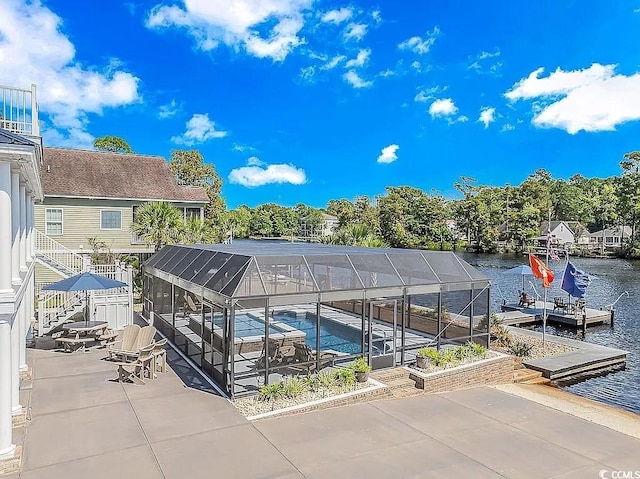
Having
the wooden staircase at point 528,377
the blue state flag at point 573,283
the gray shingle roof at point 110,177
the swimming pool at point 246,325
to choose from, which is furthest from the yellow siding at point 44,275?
the blue state flag at point 573,283

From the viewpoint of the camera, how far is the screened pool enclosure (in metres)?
9.16

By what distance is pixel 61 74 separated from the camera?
111 feet

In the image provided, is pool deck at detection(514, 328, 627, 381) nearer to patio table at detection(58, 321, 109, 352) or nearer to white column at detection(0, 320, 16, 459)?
patio table at detection(58, 321, 109, 352)

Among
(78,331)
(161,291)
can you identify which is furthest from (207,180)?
(78,331)

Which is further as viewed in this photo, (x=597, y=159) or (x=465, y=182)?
(x=597, y=159)

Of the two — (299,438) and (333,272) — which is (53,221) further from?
(299,438)

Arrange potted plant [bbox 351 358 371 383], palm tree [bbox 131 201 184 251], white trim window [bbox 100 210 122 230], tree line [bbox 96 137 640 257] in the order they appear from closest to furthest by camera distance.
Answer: potted plant [bbox 351 358 371 383]
palm tree [bbox 131 201 184 251]
white trim window [bbox 100 210 122 230]
tree line [bbox 96 137 640 257]

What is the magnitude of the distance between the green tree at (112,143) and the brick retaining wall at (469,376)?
130 ft

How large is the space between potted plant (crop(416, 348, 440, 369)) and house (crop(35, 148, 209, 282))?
1520 cm

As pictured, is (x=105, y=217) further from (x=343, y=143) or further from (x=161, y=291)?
(x=343, y=143)

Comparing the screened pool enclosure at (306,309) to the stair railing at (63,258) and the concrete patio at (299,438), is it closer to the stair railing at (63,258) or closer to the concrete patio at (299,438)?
the concrete patio at (299,438)

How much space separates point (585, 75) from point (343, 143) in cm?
5255

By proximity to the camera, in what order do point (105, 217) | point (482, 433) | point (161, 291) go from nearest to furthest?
Answer: point (482, 433) < point (161, 291) < point (105, 217)

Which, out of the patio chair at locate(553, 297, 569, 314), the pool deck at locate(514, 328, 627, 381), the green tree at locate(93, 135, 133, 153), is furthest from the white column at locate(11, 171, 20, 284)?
the green tree at locate(93, 135, 133, 153)
